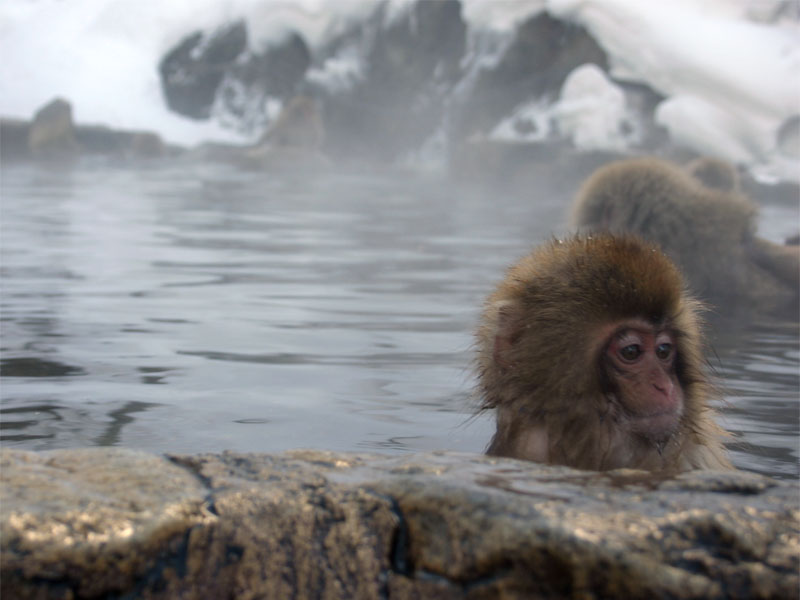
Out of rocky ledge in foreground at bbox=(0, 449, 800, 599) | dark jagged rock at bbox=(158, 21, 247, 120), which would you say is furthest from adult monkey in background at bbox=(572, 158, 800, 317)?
dark jagged rock at bbox=(158, 21, 247, 120)

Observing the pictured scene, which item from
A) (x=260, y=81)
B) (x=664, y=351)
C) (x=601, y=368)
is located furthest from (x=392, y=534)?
(x=260, y=81)

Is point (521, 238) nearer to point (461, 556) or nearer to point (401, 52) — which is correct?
point (461, 556)

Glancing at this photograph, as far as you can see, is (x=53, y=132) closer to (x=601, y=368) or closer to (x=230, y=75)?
(x=230, y=75)

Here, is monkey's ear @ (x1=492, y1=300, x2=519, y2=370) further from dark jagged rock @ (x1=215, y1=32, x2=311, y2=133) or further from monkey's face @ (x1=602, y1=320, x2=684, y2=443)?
dark jagged rock @ (x1=215, y1=32, x2=311, y2=133)

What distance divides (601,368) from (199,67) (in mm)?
20189

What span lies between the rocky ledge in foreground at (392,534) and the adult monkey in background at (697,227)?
3.76 metres

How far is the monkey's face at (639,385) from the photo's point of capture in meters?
2.44

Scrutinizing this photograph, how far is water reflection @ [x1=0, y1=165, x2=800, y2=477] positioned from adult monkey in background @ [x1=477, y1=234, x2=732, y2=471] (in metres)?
0.66

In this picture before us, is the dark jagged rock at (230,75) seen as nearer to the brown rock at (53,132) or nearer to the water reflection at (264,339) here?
the brown rock at (53,132)

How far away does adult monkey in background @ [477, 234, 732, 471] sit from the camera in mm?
2455

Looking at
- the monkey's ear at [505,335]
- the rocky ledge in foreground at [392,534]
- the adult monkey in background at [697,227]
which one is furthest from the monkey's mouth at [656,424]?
the adult monkey in background at [697,227]

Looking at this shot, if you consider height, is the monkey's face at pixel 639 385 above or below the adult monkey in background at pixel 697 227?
below

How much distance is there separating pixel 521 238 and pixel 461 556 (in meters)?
7.21

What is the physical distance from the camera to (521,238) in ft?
28.8
